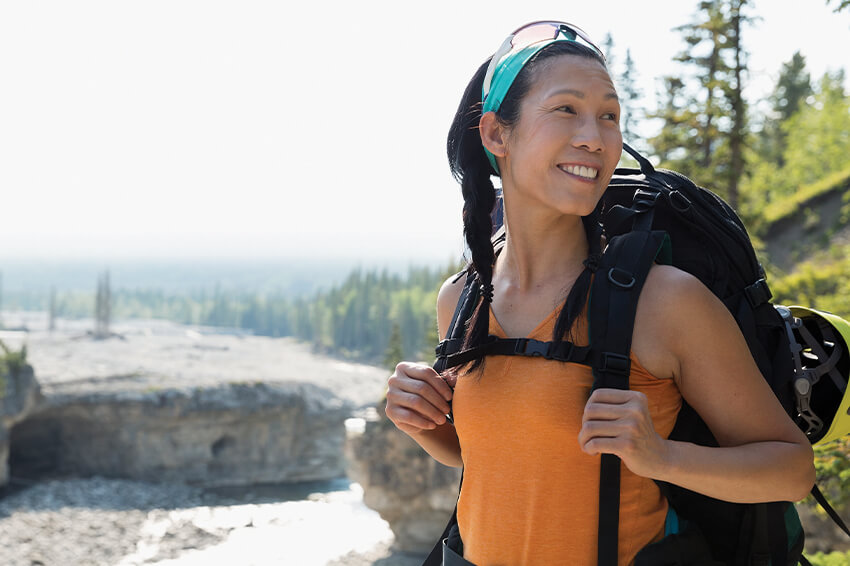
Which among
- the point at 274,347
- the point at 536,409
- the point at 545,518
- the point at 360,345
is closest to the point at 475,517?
the point at 545,518

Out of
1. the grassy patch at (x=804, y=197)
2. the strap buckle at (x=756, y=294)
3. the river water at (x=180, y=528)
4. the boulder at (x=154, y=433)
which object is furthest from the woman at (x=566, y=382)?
the boulder at (x=154, y=433)

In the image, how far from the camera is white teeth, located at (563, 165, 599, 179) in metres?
1.44

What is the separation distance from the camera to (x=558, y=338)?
1375 mm

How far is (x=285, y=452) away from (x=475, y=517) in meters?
43.0

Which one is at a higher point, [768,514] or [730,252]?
[730,252]

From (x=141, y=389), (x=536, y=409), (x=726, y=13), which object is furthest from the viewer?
(x=141, y=389)

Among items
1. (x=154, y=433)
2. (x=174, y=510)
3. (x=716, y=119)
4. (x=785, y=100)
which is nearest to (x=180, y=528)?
(x=174, y=510)

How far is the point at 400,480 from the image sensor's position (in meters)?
24.9

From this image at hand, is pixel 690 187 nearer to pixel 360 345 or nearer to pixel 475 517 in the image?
pixel 475 517

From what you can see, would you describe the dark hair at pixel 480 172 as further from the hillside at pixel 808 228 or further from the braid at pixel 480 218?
the hillside at pixel 808 228

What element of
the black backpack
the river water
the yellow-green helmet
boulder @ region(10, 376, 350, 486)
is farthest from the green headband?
boulder @ region(10, 376, 350, 486)

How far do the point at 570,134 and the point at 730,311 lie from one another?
48 cm

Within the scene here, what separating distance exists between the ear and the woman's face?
0.10 m

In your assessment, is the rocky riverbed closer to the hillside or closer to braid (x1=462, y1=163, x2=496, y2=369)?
the hillside
